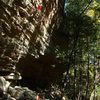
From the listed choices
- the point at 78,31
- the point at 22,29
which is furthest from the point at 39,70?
the point at 22,29

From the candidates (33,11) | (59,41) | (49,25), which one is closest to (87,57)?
(59,41)

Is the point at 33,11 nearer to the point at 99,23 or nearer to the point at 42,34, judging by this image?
the point at 42,34

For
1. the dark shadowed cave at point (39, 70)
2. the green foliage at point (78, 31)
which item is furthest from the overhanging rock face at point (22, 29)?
the green foliage at point (78, 31)

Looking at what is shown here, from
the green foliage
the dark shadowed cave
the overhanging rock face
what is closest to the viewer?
the overhanging rock face

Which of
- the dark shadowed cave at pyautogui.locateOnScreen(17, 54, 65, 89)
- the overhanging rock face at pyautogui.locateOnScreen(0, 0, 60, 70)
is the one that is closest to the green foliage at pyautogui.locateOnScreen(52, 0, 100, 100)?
the dark shadowed cave at pyautogui.locateOnScreen(17, 54, 65, 89)

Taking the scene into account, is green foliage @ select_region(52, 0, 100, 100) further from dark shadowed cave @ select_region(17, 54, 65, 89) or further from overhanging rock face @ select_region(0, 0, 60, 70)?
overhanging rock face @ select_region(0, 0, 60, 70)

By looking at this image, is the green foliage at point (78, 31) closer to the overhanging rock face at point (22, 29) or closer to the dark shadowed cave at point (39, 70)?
the dark shadowed cave at point (39, 70)

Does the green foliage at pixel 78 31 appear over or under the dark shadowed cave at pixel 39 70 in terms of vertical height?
over

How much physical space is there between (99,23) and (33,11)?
6899 mm

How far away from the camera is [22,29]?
612 inches

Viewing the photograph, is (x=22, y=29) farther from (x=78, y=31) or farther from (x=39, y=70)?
(x=78, y=31)

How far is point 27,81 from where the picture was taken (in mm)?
19328

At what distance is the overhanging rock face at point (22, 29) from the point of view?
14.5m

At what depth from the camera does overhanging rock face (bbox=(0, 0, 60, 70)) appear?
1454 cm
